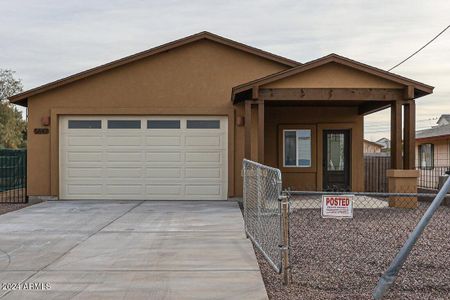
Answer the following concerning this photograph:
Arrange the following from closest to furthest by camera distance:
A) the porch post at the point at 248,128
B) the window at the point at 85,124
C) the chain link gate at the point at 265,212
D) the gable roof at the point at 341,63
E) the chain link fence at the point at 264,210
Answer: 1. the chain link gate at the point at 265,212
2. the chain link fence at the point at 264,210
3. the gable roof at the point at 341,63
4. the porch post at the point at 248,128
5. the window at the point at 85,124

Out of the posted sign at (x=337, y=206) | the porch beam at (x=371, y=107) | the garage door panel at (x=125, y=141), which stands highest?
the porch beam at (x=371, y=107)

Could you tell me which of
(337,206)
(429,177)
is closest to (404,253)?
(337,206)

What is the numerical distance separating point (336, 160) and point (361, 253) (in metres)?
9.70

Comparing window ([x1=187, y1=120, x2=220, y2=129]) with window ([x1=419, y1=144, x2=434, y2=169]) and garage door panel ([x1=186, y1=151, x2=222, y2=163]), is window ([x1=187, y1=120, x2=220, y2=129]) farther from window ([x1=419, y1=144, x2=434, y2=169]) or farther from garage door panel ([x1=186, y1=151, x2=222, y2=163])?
window ([x1=419, y1=144, x2=434, y2=169])

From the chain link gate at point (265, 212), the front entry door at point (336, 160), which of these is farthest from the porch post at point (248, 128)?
the chain link gate at point (265, 212)

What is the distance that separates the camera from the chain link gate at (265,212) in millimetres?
6137

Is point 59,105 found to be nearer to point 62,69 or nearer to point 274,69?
point 274,69

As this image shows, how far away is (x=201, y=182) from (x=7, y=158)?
23.0 feet

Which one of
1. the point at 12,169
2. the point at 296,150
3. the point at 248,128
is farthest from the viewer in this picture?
the point at 12,169

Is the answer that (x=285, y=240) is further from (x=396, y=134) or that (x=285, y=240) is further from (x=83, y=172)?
(x=83, y=172)

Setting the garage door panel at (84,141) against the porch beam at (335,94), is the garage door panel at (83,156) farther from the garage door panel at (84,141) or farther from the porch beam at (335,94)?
the porch beam at (335,94)

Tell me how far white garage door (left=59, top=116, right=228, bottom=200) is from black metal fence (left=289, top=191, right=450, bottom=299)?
153 inches

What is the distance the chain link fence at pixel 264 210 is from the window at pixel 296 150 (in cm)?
809

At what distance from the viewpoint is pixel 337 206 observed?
6242 mm
